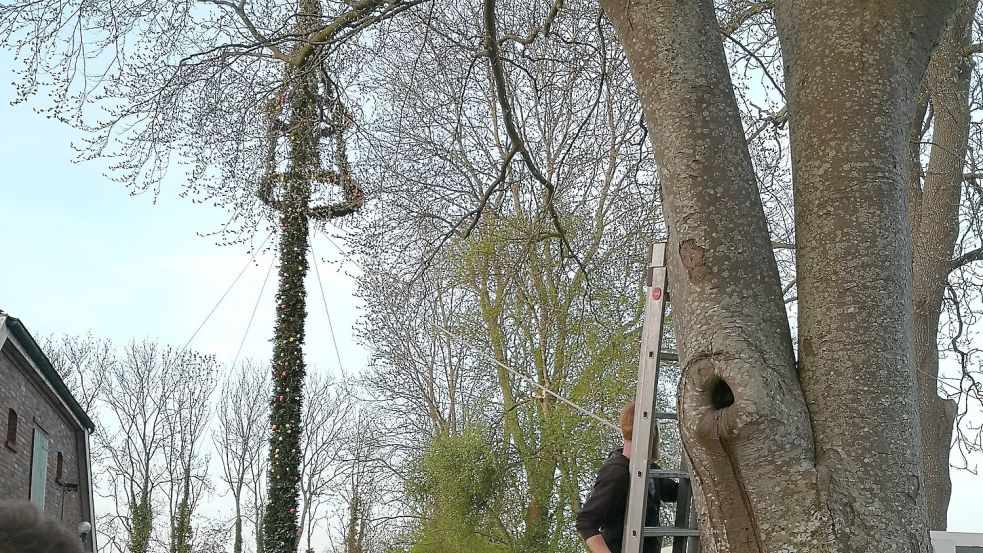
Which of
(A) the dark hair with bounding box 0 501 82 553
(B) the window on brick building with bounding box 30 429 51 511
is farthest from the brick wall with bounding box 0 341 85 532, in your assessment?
(A) the dark hair with bounding box 0 501 82 553

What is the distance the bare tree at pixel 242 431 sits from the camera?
1168 inches

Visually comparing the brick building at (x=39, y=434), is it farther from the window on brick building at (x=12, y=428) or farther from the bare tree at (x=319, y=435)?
the bare tree at (x=319, y=435)

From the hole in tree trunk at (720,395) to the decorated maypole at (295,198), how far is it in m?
4.08

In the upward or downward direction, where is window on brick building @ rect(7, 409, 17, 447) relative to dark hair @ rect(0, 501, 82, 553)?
downward

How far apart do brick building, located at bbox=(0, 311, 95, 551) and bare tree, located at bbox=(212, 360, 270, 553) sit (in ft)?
31.2

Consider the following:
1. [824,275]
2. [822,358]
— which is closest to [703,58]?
[824,275]

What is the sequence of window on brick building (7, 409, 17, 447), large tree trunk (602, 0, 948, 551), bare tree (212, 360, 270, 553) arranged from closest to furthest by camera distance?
1. large tree trunk (602, 0, 948, 551)
2. window on brick building (7, 409, 17, 447)
3. bare tree (212, 360, 270, 553)

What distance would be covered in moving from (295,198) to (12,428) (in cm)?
674

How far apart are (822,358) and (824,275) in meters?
0.26

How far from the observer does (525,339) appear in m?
14.3

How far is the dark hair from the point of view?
1429mm

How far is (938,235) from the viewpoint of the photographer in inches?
331

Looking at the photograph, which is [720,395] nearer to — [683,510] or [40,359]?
[683,510]

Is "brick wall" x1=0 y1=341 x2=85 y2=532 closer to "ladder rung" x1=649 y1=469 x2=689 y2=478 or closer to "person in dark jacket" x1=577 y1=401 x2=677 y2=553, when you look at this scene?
"person in dark jacket" x1=577 y1=401 x2=677 y2=553
